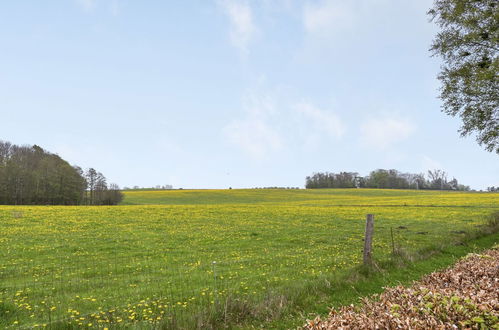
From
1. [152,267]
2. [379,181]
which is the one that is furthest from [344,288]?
[379,181]

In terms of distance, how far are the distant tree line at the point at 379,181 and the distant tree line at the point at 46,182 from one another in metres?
95.3

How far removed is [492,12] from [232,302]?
1951 centimetres

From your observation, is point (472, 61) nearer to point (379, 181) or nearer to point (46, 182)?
point (46, 182)

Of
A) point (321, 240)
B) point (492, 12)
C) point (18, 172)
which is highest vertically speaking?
point (492, 12)

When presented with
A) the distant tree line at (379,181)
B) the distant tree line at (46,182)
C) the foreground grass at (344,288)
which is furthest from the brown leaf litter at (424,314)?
the distant tree line at (379,181)

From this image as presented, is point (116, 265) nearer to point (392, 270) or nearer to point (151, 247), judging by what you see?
point (151, 247)

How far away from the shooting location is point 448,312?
402cm

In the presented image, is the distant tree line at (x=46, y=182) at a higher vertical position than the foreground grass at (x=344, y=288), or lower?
higher

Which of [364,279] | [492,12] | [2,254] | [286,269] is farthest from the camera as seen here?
[2,254]

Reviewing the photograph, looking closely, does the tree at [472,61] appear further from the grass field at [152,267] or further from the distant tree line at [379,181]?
the distant tree line at [379,181]

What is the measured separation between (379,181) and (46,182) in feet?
441

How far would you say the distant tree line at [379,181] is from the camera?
14850 cm

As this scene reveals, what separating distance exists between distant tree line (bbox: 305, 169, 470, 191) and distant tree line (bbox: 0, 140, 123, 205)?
9530 cm

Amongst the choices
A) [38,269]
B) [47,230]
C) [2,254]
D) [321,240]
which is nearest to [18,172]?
[47,230]
